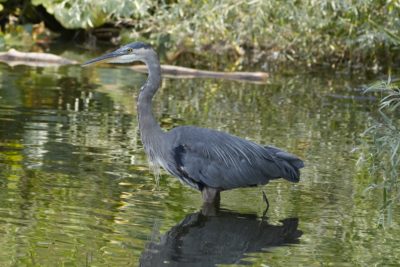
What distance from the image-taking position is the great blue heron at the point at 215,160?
8.44 m

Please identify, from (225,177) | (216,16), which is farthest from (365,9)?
(225,177)

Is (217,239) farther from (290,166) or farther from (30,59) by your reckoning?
(30,59)

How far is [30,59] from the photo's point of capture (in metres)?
18.5

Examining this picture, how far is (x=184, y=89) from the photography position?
642 inches

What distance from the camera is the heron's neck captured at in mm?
8773

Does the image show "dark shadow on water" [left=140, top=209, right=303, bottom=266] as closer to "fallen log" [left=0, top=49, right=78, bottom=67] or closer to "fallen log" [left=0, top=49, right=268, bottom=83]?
"fallen log" [left=0, top=49, right=268, bottom=83]

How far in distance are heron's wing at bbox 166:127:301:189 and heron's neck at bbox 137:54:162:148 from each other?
0.77ft

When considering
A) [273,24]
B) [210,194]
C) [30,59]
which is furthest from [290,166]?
[30,59]

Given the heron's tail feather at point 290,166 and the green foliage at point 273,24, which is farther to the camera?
the green foliage at point 273,24

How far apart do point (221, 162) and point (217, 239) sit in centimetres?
110

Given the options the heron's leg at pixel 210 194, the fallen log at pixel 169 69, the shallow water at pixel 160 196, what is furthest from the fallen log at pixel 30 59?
the heron's leg at pixel 210 194

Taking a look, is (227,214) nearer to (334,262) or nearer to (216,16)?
(334,262)

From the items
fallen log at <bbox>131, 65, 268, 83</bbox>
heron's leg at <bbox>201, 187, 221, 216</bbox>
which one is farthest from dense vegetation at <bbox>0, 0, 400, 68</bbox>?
heron's leg at <bbox>201, 187, 221, 216</bbox>

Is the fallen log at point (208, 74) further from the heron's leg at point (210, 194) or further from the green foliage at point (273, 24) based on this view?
the heron's leg at point (210, 194)
